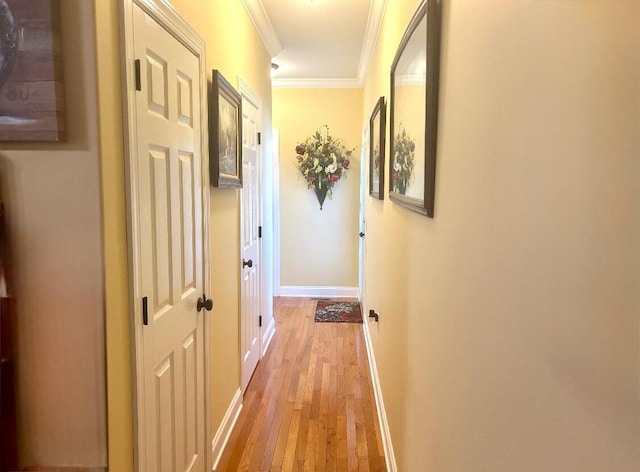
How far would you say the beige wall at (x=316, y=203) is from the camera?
5.50m

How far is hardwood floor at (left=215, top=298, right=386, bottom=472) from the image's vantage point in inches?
94.2

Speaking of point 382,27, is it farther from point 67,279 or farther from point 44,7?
point 67,279

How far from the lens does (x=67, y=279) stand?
1.16 m

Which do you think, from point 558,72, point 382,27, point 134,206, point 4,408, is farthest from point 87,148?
point 382,27

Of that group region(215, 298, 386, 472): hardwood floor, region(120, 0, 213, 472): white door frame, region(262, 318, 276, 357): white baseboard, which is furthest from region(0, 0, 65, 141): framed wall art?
region(262, 318, 276, 357): white baseboard

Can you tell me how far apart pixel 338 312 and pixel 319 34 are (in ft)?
9.50

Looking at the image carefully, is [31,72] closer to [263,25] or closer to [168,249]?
[168,249]

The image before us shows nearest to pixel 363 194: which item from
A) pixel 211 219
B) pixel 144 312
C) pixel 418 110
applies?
pixel 211 219

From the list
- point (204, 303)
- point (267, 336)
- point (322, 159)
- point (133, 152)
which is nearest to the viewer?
point (133, 152)

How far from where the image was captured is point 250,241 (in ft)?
10.8

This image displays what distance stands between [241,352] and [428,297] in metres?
1.83

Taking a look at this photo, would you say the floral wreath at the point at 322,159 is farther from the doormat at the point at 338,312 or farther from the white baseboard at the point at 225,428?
the white baseboard at the point at 225,428

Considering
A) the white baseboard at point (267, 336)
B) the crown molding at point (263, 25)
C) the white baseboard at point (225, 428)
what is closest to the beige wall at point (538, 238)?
the white baseboard at point (225, 428)

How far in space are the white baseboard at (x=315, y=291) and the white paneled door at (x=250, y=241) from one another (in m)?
2.13
